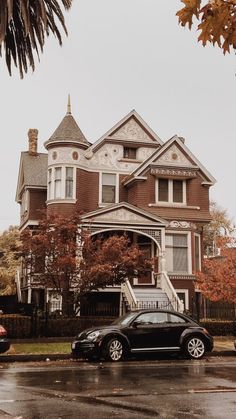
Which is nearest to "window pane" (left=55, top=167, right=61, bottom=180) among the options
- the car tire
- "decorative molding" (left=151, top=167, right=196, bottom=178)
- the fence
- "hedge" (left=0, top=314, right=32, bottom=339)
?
"decorative molding" (left=151, top=167, right=196, bottom=178)

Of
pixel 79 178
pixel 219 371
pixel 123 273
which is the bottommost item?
pixel 219 371

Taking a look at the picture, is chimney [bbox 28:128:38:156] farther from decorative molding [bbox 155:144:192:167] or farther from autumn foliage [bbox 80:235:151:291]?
autumn foliage [bbox 80:235:151:291]

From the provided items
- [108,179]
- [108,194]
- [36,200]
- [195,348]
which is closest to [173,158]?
[108,179]

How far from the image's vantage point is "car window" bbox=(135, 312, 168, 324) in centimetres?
1650

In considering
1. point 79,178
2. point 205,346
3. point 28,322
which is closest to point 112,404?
point 205,346

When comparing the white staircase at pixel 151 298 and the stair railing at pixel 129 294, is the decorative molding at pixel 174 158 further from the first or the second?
the stair railing at pixel 129 294

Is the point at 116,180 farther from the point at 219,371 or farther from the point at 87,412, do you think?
the point at 87,412

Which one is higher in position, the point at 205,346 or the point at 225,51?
the point at 225,51

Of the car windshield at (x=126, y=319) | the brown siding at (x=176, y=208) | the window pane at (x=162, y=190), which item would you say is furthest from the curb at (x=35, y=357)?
the window pane at (x=162, y=190)

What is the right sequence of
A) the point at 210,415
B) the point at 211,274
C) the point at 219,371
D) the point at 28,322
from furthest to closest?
the point at 211,274 → the point at 28,322 → the point at 219,371 → the point at 210,415

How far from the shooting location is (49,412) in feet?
26.1

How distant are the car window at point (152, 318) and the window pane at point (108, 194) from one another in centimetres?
1615

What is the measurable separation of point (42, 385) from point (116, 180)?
2265cm

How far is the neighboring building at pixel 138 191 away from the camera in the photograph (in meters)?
29.6
